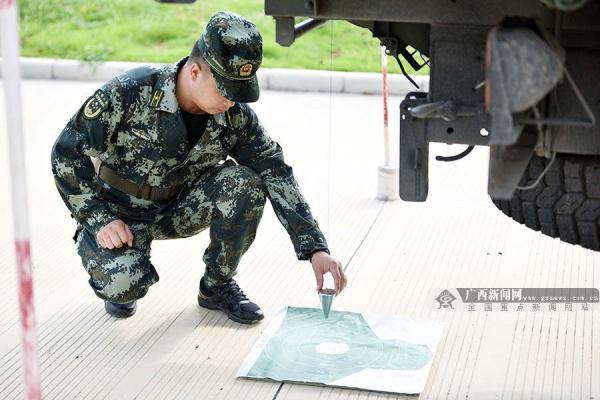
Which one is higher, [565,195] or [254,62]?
[254,62]

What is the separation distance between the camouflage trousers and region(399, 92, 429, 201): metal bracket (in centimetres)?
65

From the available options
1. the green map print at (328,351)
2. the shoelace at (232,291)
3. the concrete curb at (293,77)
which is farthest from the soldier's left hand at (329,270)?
the concrete curb at (293,77)

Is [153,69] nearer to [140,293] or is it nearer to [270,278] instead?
[140,293]

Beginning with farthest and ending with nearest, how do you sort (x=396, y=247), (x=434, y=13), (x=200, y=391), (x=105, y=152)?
(x=396, y=247) < (x=105, y=152) < (x=200, y=391) < (x=434, y=13)

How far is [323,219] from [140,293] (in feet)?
4.42

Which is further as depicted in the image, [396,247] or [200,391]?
[396,247]

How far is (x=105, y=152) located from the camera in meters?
3.53

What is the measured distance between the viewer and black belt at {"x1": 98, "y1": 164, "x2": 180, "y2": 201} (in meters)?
3.60

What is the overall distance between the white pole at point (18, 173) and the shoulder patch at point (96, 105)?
105 cm

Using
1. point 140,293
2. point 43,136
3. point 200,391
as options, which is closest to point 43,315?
point 140,293

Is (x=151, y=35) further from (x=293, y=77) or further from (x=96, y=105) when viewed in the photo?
(x=96, y=105)

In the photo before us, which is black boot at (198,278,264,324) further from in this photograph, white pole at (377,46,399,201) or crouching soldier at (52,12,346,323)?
white pole at (377,46,399,201)

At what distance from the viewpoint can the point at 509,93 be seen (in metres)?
2.38

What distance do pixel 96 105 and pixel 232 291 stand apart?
0.80 meters
